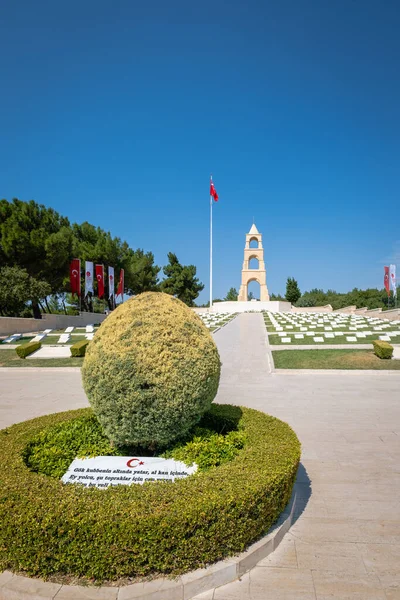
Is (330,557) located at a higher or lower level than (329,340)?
lower

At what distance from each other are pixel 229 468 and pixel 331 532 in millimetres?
1100

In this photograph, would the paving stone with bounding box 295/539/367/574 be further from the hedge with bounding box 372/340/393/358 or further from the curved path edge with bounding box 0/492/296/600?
the hedge with bounding box 372/340/393/358

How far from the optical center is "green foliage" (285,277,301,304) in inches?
2954

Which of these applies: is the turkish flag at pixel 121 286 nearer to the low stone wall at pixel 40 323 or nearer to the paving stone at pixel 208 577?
the low stone wall at pixel 40 323

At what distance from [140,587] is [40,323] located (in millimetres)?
25198

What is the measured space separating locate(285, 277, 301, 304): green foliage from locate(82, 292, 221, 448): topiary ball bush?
73188mm

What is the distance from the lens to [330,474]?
185 inches

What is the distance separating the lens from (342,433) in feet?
20.3

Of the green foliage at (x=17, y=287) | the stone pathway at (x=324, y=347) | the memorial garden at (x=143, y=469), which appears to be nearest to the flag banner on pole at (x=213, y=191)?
the green foliage at (x=17, y=287)

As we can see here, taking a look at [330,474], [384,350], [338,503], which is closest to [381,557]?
[338,503]

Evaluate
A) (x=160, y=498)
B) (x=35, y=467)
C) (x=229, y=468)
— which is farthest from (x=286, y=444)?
(x=35, y=467)

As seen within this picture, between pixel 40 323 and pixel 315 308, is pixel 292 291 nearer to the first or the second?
pixel 315 308

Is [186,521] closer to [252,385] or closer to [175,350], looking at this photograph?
[175,350]

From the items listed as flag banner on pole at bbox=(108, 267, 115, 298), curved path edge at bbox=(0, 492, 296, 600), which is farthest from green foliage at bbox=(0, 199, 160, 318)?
curved path edge at bbox=(0, 492, 296, 600)
